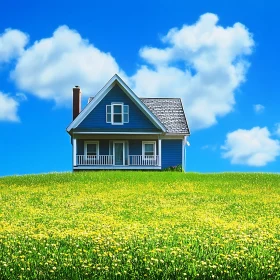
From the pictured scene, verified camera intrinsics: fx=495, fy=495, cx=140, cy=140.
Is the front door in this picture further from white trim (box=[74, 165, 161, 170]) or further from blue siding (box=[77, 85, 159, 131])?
blue siding (box=[77, 85, 159, 131])

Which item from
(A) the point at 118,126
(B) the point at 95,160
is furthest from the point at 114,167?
(A) the point at 118,126

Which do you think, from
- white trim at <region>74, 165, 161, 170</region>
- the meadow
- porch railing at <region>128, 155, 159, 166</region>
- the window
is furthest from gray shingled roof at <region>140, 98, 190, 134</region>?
the meadow

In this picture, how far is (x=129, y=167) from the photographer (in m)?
39.5

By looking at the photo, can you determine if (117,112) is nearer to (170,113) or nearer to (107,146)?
(107,146)

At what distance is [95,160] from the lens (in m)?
40.2

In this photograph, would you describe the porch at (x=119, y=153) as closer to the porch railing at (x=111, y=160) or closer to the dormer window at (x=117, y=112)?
the porch railing at (x=111, y=160)

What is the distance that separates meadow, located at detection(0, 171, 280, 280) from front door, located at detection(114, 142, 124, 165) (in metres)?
10.9

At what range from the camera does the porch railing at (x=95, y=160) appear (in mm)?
39819

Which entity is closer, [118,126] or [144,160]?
[118,126]

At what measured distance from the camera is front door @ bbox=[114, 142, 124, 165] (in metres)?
41.0

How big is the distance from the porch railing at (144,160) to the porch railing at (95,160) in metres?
1.72

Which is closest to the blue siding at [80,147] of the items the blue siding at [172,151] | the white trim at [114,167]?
the white trim at [114,167]

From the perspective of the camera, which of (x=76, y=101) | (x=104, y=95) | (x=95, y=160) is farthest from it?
(x=76, y=101)

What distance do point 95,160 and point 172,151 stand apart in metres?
6.70
